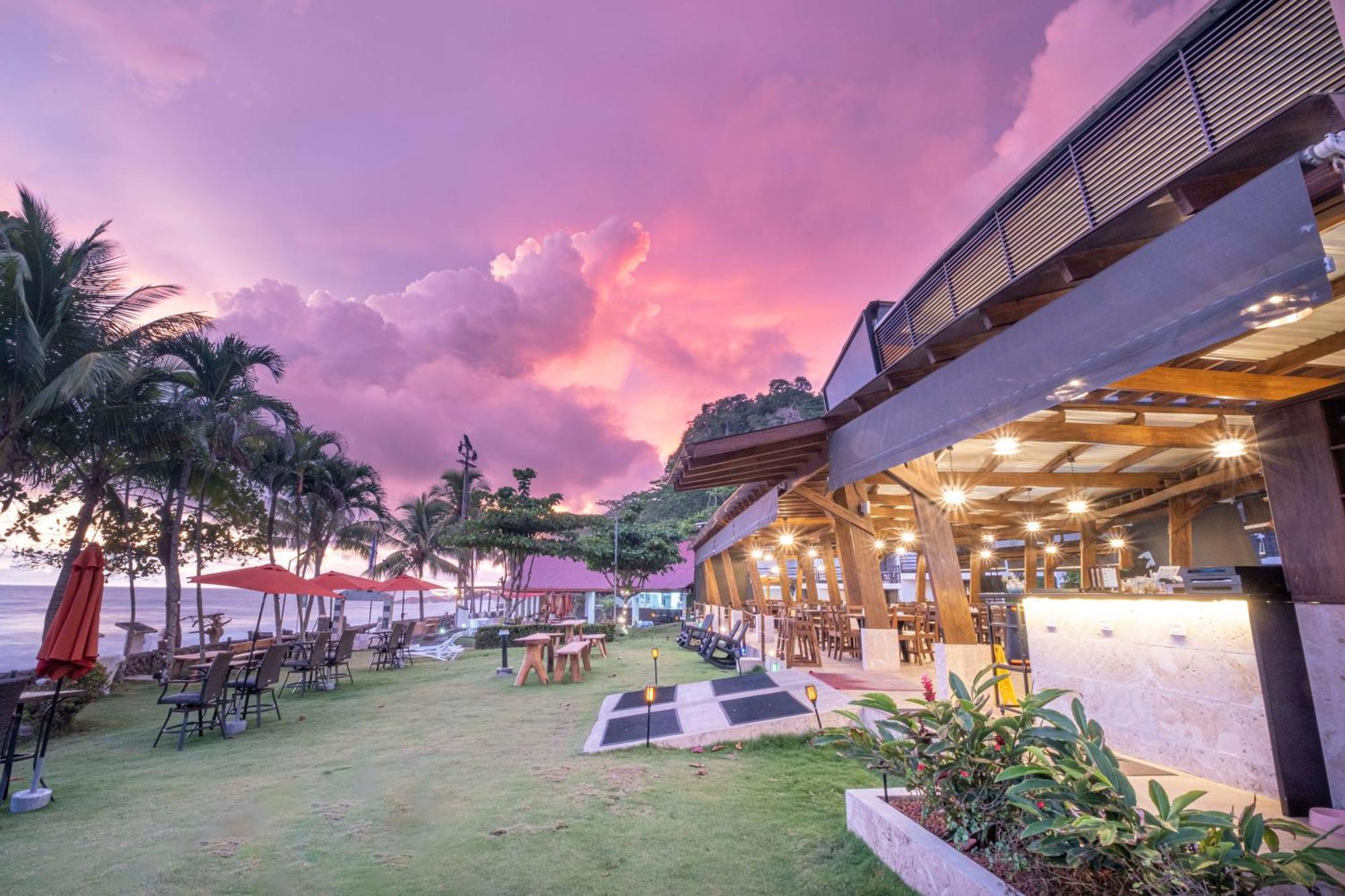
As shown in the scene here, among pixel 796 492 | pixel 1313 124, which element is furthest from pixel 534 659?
pixel 1313 124

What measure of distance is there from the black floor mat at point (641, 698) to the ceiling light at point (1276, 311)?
24.8ft

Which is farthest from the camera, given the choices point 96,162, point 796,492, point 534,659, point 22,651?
point 22,651

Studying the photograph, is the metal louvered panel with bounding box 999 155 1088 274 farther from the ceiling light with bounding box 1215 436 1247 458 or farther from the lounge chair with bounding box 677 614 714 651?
the lounge chair with bounding box 677 614 714 651

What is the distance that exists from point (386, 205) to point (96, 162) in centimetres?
802

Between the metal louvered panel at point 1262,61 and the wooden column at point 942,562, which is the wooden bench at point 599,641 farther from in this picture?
the metal louvered panel at point 1262,61

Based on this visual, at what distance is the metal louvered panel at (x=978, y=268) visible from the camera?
5.66 m

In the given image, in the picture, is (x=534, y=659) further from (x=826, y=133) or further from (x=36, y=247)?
(x=826, y=133)

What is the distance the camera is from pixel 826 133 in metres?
13.2

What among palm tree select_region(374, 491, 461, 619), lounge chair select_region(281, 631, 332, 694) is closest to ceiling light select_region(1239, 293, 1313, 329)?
lounge chair select_region(281, 631, 332, 694)

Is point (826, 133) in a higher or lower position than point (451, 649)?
higher

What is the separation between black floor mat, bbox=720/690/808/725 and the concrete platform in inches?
2.2

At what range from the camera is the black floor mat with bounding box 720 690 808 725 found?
21.5 feet

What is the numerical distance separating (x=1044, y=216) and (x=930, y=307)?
210 cm

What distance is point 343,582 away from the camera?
45.8 ft
